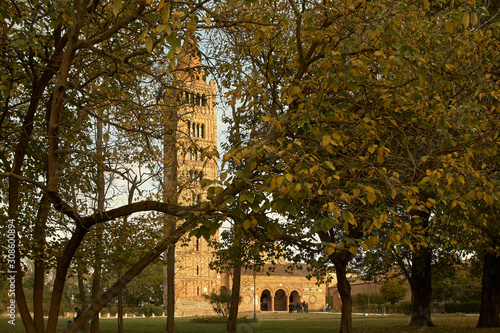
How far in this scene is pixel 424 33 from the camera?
9672mm

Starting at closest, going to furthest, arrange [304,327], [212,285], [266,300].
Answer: [304,327] → [212,285] → [266,300]

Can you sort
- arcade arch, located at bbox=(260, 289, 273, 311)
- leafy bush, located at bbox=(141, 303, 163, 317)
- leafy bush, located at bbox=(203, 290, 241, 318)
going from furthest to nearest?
arcade arch, located at bbox=(260, 289, 273, 311), leafy bush, located at bbox=(141, 303, 163, 317), leafy bush, located at bbox=(203, 290, 241, 318)

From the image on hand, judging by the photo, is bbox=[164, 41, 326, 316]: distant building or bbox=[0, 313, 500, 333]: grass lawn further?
bbox=[164, 41, 326, 316]: distant building

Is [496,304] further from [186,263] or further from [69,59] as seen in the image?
[186,263]

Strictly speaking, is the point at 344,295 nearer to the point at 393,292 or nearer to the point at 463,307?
the point at 463,307

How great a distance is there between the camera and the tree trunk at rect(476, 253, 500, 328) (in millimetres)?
18438

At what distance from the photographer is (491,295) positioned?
739 inches

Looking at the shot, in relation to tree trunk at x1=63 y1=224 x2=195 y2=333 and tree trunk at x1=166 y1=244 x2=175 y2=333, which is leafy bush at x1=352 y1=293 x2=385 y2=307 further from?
tree trunk at x1=63 y1=224 x2=195 y2=333

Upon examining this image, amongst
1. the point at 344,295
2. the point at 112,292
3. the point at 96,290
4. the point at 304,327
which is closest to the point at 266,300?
the point at 304,327

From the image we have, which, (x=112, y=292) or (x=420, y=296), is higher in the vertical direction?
(x=112, y=292)

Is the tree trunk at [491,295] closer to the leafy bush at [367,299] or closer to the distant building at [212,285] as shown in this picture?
the distant building at [212,285]

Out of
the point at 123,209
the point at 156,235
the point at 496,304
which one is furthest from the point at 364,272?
the point at 123,209

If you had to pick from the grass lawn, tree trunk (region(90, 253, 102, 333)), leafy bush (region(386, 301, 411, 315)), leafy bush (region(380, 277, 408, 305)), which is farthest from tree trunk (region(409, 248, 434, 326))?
leafy bush (region(380, 277, 408, 305))

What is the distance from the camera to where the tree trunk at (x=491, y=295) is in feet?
60.5
